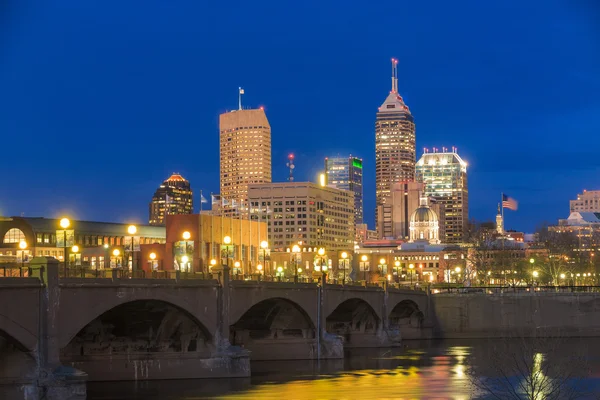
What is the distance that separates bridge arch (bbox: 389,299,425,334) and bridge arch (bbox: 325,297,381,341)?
1390cm

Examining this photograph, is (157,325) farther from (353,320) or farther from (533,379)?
(353,320)

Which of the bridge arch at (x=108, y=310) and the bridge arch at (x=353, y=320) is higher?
the bridge arch at (x=108, y=310)

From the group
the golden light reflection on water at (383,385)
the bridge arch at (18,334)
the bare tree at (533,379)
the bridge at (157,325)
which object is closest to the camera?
the bare tree at (533,379)

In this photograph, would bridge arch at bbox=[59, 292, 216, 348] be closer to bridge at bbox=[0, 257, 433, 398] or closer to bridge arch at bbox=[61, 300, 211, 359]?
bridge at bbox=[0, 257, 433, 398]

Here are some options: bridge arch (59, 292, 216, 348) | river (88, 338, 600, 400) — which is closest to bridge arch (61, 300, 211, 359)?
bridge arch (59, 292, 216, 348)

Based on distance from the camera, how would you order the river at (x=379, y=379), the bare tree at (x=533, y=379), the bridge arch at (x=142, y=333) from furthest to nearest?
the bridge arch at (x=142, y=333) < the river at (x=379, y=379) < the bare tree at (x=533, y=379)

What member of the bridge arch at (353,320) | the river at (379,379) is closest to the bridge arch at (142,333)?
the river at (379,379)

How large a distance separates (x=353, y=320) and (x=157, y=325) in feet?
146

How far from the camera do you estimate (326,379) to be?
276 ft

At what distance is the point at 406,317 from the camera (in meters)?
140

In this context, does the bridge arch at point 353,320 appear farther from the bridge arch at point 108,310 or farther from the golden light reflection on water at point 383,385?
the bridge arch at point 108,310

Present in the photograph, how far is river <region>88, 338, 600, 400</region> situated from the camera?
71750 mm

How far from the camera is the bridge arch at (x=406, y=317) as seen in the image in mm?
136500

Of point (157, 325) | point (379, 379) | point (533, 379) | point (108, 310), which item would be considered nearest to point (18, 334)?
point (108, 310)
